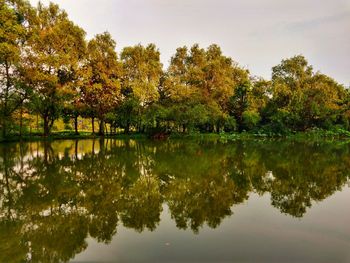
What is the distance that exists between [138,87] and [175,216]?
132 ft

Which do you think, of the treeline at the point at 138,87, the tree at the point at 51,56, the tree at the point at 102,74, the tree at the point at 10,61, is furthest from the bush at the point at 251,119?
the tree at the point at 10,61

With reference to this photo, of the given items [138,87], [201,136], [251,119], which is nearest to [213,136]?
[201,136]

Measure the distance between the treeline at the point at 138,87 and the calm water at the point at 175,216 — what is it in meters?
25.5

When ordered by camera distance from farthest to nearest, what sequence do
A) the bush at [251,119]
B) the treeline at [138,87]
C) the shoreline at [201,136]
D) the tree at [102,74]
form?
the bush at [251,119] < the tree at [102,74] < the shoreline at [201,136] < the treeline at [138,87]

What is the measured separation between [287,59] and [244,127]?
48.4 ft

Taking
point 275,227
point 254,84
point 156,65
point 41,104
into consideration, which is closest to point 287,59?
point 254,84

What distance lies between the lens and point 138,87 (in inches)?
1853

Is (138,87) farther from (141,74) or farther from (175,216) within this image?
(175,216)

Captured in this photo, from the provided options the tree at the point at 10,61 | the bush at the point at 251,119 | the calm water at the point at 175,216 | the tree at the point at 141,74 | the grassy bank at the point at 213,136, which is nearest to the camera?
the calm water at the point at 175,216

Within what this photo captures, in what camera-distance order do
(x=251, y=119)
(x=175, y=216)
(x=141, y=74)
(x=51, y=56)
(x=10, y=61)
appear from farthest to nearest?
(x=251, y=119), (x=141, y=74), (x=51, y=56), (x=10, y=61), (x=175, y=216)

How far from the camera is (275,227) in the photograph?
729cm

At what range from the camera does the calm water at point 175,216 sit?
19.5ft

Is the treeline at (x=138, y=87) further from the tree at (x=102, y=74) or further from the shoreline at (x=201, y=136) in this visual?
the shoreline at (x=201, y=136)

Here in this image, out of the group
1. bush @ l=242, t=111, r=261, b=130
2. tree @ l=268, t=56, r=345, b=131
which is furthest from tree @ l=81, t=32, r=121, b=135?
tree @ l=268, t=56, r=345, b=131
